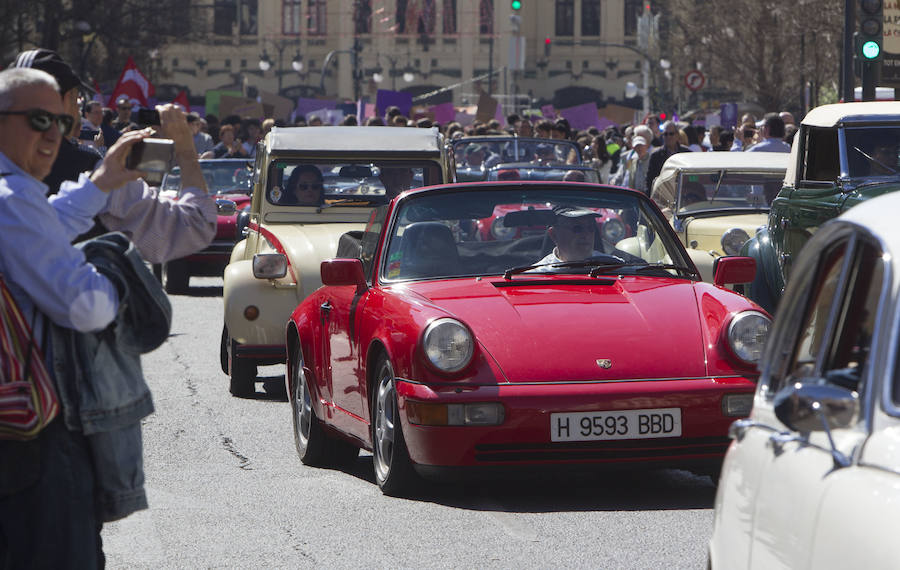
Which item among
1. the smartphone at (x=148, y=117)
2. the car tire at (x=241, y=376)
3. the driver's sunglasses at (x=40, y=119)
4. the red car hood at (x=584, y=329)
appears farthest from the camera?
the car tire at (x=241, y=376)

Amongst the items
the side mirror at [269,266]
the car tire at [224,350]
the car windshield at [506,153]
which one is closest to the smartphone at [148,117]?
the side mirror at [269,266]

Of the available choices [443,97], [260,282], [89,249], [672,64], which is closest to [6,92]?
[89,249]

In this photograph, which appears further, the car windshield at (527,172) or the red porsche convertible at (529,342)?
the car windshield at (527,172)

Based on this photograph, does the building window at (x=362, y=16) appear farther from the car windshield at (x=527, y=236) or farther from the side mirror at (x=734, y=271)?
the side mirror at (x=734, y=271)

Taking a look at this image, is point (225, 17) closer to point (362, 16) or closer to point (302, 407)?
point (362, 16)

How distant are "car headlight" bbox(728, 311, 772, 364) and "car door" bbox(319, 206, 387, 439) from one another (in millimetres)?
1636

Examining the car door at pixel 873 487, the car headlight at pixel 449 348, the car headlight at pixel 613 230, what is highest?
the car headlight at pixel 613 230

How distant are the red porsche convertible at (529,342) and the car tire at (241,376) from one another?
2.75m

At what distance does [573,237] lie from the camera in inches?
326

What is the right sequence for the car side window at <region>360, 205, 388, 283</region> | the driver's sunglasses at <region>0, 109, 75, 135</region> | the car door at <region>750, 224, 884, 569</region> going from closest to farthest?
the car door at <region>750, 224, 884, 569</region> → the driver's sunglasses at <region>0, 109, 75, 135</region> → the car side window at <region>360, 205, 388, 283</region>

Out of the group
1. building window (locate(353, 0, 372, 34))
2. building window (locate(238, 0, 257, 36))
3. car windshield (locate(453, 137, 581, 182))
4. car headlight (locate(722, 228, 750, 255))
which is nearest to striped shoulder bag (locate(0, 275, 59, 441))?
car headlight (locate(722, 228, 750, 255))

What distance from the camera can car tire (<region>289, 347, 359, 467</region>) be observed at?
857cm

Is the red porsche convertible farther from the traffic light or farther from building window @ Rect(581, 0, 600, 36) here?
building window @ Rect(581, 0, 600, 36)

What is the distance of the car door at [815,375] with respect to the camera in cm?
340
